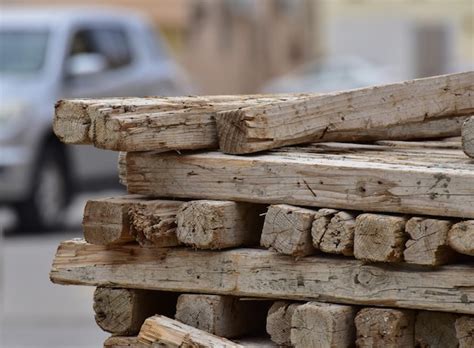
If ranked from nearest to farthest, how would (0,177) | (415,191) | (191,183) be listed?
(415,191), (191,183), (0,177)

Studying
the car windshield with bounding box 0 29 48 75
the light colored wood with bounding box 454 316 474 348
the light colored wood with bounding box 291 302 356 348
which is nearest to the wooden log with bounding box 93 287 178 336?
the light colored wood with bounding box 291 302 356 348

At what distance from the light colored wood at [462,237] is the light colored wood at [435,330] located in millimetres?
262

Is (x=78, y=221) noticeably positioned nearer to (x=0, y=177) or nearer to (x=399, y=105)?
(x=0, y=177)

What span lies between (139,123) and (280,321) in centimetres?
70

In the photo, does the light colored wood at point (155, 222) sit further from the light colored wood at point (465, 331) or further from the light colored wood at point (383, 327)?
the light colored wood at point (465, 331)

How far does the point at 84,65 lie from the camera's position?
1600 cm


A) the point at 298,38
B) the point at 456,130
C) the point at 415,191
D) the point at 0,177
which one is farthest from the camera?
the point at 298,38

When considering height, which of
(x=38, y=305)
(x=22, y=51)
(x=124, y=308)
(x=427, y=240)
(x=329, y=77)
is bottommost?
(x=38, y=305)

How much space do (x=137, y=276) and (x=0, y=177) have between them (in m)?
10.3

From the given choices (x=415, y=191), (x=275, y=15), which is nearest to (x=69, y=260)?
(x=415, y=191)

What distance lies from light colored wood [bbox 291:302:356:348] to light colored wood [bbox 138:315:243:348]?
0.65 ft

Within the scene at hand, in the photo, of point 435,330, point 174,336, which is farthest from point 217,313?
point 435,330

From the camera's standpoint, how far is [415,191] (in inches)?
175

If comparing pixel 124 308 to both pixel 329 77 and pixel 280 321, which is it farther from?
pixel 329 77
